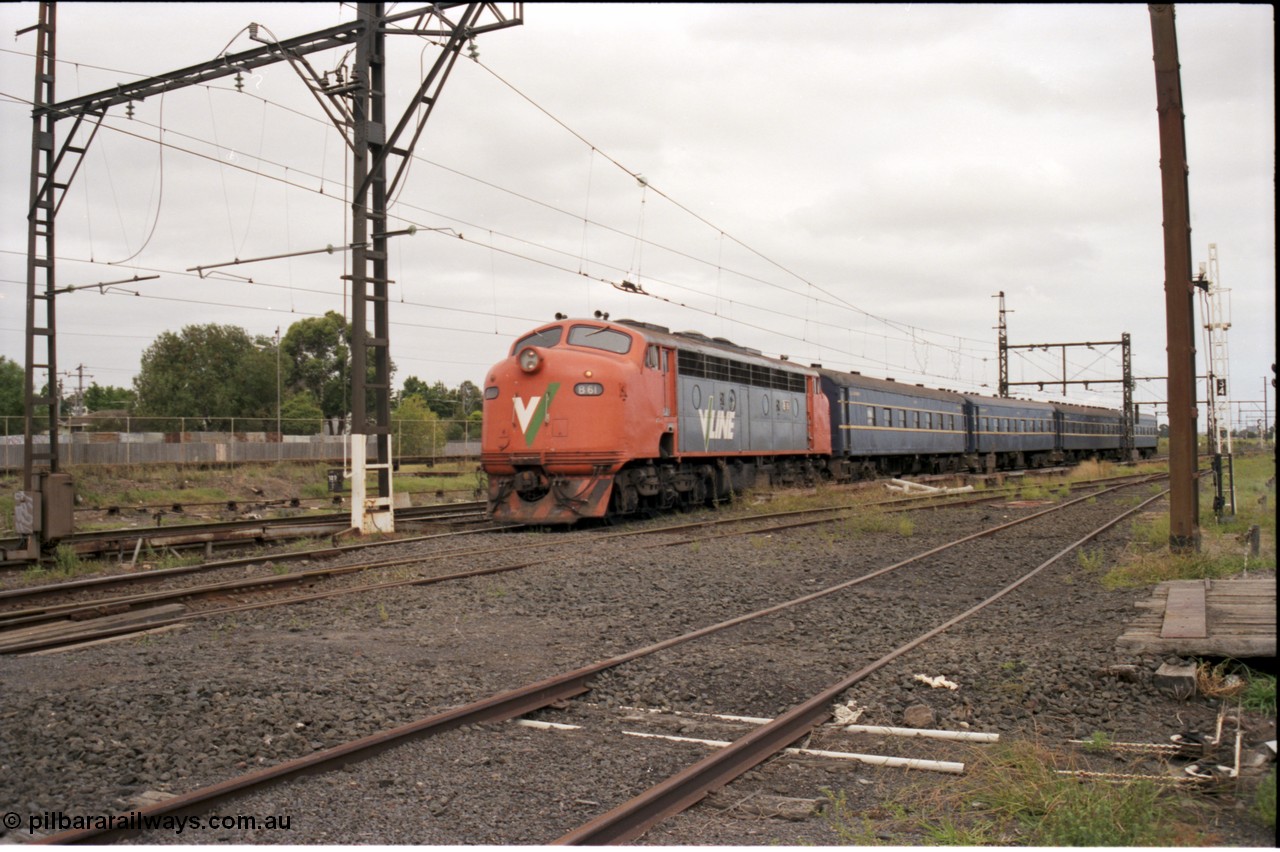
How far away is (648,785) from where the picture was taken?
436 cm

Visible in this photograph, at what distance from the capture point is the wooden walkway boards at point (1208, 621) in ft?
18.7

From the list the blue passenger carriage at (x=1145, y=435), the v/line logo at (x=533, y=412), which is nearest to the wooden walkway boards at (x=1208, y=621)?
the v/line logo at (x=533, y=412)

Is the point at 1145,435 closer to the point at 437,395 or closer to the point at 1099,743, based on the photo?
the point at 437,395

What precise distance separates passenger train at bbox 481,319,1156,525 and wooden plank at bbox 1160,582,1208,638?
28.4ft

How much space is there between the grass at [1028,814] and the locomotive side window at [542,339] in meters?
12.6

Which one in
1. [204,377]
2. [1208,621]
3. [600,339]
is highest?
[204,377]

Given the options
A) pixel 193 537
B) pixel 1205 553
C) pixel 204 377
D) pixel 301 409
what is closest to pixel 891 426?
pixel 1205 553

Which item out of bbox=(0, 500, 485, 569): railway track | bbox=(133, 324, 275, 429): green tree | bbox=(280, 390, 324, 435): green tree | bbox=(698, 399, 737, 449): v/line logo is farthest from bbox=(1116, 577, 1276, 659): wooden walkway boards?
bbox=(133, 324, 275, 429): green tree

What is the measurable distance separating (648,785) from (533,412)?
1154 centimetres

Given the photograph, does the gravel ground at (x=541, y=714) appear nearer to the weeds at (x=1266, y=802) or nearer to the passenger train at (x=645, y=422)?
the weeds at (x=1266, y=802)

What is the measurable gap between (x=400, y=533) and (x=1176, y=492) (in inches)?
431

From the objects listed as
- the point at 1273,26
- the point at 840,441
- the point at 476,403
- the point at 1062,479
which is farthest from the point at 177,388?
the point at 1273,26

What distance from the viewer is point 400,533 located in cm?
1506

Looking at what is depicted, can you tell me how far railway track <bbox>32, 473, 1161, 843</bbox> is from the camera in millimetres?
3807
